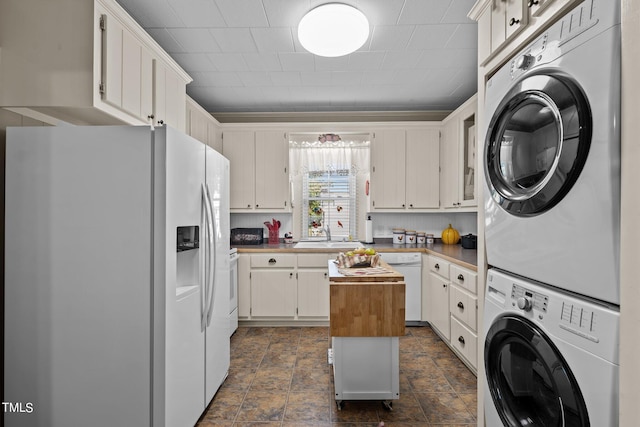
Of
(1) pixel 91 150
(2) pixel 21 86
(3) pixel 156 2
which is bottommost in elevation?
(1) pixel 91 150

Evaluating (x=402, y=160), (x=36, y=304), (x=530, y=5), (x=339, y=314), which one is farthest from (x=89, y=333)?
(x=402, y=160)

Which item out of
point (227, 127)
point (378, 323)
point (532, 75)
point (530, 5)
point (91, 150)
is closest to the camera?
point (532, 75)

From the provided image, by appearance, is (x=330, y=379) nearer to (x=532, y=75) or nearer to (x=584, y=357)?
(x=584, y=357)

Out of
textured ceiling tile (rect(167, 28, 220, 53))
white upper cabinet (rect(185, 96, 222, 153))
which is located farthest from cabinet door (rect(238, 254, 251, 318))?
textured ceiling tile (rect(167, 28, 220, 53))

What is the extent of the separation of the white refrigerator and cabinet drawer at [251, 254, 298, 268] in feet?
6.89

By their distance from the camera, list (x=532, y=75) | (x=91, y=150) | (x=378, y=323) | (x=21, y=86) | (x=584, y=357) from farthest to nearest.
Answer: (x=378, y=323), (x=21, y=86), (x=91, y=150), (x=532, y=75), (x=584, y=357)

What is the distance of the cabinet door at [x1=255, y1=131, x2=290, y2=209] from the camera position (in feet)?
13.8

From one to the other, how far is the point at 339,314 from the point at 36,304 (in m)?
1.59

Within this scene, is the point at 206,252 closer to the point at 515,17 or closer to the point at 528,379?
the point at 528,379

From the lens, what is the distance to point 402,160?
419 centimetres

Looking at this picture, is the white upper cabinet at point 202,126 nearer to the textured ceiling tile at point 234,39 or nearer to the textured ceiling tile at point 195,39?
the textured ceiling tile at point 195,39

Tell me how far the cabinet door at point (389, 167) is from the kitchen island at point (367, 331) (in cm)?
211

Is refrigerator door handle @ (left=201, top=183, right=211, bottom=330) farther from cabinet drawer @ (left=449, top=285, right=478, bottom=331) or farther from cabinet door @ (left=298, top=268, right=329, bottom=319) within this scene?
cabinet drawer @ (left=449, top=285, right=478, bottom=331)

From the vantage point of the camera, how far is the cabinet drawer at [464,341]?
8.57 feet
